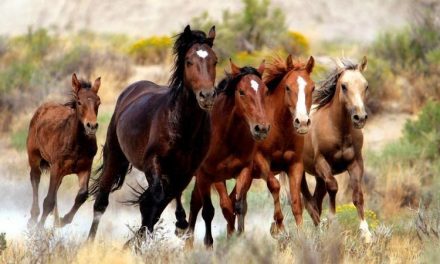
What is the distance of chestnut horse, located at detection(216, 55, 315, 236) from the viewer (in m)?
12.4

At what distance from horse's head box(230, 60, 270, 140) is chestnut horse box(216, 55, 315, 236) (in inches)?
19.7

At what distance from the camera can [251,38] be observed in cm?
3584

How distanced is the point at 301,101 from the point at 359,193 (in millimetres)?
1670

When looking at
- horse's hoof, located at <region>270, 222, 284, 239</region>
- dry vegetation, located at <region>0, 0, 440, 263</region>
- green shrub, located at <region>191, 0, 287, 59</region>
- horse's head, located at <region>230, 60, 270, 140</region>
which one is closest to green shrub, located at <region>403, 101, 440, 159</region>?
dry vegetation, located at <region>0, 0, 440, 263</region>

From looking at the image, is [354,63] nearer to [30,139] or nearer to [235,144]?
[235,144]

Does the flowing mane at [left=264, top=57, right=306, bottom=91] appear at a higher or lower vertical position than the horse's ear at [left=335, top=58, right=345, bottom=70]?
higher

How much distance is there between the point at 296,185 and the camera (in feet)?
41.3

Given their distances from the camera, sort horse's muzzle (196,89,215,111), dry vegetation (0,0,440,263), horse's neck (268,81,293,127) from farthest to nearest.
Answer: horse's neck (268,81,293,127), horse's muzzle (196,89,215,111), dry vegetation (0,0,440,263)

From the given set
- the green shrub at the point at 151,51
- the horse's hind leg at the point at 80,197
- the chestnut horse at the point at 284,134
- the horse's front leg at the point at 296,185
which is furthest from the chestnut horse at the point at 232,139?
the green shrub at the point at 151,51

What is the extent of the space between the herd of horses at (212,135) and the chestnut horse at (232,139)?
1cm

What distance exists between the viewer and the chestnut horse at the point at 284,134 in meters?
12.4

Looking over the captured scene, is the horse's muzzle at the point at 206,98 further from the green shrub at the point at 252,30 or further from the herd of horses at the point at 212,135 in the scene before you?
the green shrub at the point at 252,30

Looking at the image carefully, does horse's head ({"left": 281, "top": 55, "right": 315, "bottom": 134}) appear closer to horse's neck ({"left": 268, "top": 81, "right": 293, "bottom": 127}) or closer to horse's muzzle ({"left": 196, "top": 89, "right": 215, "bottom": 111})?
horse's neck ({"left": 268, "top": 81, "right": 293, "bottom": 127})

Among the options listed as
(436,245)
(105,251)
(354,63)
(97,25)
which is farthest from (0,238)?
(97,25)
